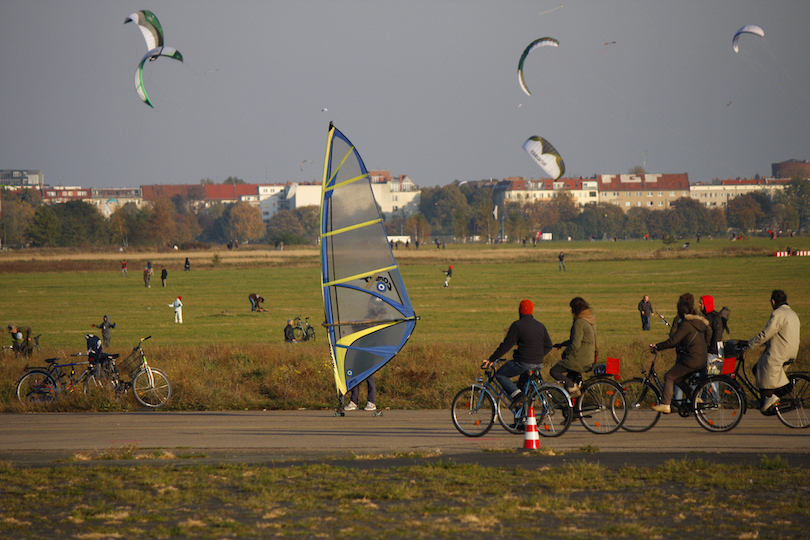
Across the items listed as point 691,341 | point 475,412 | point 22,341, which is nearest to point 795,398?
point 691,341

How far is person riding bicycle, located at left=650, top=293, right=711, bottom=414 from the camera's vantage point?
370 inches

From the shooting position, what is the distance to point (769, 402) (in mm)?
9531

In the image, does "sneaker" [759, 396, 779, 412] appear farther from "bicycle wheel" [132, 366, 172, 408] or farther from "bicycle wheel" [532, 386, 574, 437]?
"bicycle wheel" [132, 366, 172, 408]

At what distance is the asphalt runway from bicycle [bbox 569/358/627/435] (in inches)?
7.1

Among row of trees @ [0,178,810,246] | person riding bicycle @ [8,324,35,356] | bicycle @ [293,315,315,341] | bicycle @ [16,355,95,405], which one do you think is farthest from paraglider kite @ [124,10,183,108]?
row of trees @ [0,178,810,246]

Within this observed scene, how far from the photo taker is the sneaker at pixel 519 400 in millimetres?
9328

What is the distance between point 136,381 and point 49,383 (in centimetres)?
152

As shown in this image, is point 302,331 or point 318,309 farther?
point 318,309

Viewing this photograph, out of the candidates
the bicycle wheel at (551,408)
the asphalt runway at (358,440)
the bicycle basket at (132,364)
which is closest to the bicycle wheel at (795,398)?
the asphalt runway at (358,440)

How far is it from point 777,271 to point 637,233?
13152cm

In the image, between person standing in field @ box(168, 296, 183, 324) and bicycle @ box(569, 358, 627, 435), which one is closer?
bicycle @ box(569, 358, 627, 435)

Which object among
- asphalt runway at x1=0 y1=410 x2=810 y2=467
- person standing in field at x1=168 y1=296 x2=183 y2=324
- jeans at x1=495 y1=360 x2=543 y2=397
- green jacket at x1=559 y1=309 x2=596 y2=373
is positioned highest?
person standing in field at x1=168 y1=296 x2=183 y2=324

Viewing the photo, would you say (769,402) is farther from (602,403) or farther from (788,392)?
(602,403)

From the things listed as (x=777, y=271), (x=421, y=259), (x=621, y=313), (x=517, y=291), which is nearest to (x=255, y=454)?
(x=621, y=313)
